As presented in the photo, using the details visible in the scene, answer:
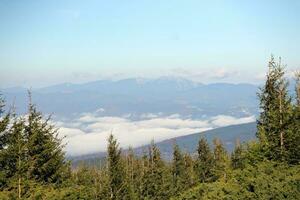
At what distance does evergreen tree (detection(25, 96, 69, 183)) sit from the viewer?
33.3m

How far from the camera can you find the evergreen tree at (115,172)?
53000 mm

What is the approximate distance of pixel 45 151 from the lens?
110 feet

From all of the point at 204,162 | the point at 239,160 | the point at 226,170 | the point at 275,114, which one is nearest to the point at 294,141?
the point at 275,114

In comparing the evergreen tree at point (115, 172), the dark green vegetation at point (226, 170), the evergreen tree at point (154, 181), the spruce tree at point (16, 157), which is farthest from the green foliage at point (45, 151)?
the evergreen tree at point (154, 181)

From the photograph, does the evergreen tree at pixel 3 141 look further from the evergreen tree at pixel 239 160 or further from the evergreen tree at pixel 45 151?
the evergreen tree at pixel 239 160

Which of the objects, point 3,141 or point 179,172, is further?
point 179,172

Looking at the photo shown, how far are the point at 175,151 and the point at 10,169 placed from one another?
61.4m

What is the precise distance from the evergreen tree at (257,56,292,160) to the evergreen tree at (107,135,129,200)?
19.0 metres

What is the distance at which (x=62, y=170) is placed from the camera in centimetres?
3478

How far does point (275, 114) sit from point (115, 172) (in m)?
22.6

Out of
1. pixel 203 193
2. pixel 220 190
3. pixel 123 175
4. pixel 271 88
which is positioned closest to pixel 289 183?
pixel 220 190

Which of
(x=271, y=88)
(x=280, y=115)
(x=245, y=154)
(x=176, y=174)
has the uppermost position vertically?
(x=271, y=88)

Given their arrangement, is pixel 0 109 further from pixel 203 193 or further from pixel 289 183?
pixel 289 183

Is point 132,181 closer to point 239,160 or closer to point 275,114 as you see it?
point 239,160
